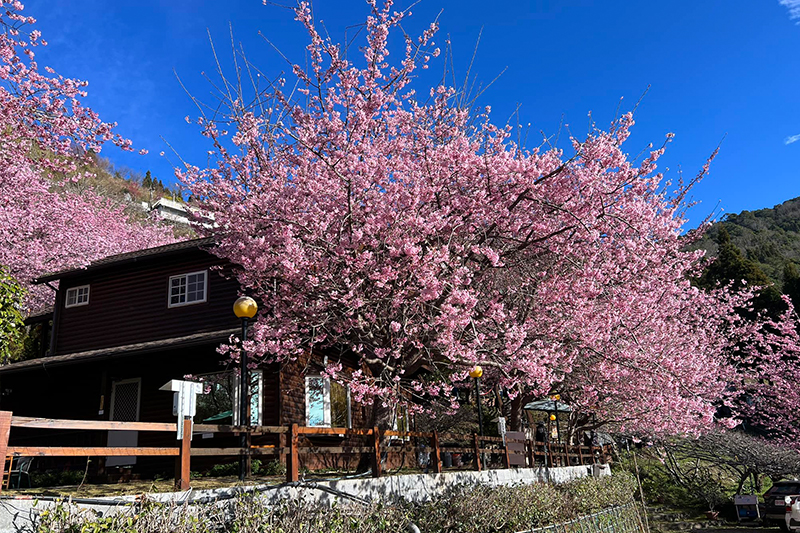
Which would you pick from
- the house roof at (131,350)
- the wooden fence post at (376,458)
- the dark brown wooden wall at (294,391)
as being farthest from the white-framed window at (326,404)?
the wooden fence post at (376,458)

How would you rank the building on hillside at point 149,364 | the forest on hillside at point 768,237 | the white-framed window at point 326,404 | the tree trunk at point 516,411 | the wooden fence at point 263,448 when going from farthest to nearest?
1. the forest on hillside at point 768,237
2. the tree trunk at point 516,411
3. the white-framed window at point 326,404
4. the building on hillside at point 149,364
5. the wooden fence at point 263,448

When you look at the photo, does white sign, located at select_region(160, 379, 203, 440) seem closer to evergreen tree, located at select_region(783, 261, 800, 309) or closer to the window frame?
the window frame

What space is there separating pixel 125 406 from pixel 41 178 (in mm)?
11912

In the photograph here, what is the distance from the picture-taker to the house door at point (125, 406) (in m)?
16.6

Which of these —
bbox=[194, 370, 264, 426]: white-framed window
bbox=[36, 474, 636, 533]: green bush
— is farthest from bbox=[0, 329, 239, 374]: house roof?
bbox=[36, 474, 636, 533]: green bush

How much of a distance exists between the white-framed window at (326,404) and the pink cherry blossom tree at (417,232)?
525cm

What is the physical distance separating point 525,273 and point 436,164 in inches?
136

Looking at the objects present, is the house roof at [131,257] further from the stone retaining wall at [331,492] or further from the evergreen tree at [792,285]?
the evergreen tree at [792,285]

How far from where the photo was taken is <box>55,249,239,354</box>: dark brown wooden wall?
56.3ft

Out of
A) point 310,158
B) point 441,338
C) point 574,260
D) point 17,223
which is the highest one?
point 17,223

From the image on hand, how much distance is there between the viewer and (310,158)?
427 inches

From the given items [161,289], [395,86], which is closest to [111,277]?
[161,289]

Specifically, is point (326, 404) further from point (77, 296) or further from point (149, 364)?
point (77, 296)

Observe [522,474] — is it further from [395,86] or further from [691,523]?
[691,523]
